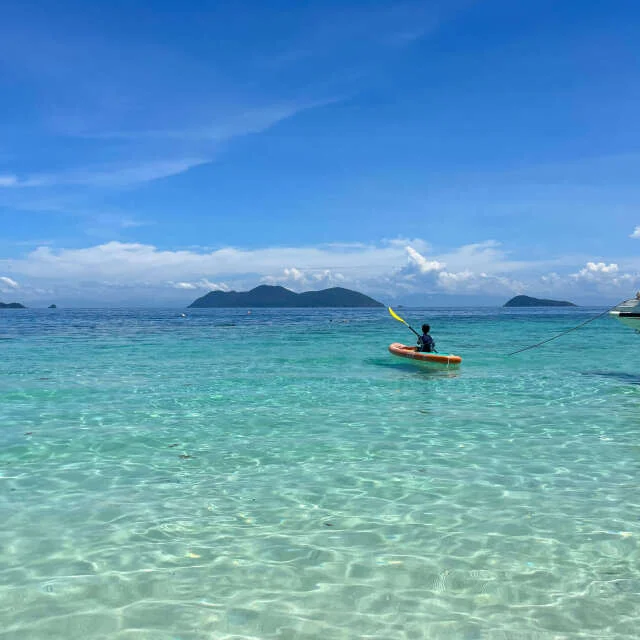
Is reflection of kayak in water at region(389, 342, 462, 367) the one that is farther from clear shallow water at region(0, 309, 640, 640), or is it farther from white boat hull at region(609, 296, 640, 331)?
white boat hull at region(609, 296, 640, 331)

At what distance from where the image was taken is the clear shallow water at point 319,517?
4.44 m

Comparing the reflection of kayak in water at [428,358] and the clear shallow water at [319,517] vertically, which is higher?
the reflection of kayak in water at [428,358]

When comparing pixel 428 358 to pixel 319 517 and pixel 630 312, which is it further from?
pixel 319 517

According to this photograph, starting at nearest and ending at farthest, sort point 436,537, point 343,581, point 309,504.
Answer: point 343,581, point 436,537, point 309,504

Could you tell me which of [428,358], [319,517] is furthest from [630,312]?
[319,517]

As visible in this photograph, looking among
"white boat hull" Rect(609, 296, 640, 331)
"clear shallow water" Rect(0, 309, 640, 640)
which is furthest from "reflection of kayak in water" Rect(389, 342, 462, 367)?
"white boat hull" Rect(609, 296, 640, 331)

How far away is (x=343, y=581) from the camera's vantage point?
16.3ft

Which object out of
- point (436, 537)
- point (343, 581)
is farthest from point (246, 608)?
point (436, 537)

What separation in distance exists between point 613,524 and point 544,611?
2275 millimetres

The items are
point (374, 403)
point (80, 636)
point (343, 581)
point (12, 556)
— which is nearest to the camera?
point (80, 636)

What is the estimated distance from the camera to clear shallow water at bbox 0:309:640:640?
4441 millimetres

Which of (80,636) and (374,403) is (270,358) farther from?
(80,636)

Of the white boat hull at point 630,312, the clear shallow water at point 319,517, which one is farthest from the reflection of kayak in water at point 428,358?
the white boat hull at point 630,312

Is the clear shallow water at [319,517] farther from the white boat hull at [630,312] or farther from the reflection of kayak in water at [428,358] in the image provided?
the white boat hull at [630,312]
